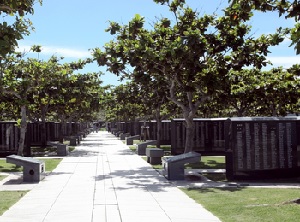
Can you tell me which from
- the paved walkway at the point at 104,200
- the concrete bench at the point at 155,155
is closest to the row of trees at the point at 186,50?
the concrete bench at the point at 155,155

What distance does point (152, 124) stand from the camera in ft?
135

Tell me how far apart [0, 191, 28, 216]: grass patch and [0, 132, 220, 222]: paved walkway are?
0.17m

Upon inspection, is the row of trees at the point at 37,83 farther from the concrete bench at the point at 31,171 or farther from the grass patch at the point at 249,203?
the grass patch at the point at 249,203

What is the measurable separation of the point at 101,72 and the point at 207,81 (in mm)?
15615

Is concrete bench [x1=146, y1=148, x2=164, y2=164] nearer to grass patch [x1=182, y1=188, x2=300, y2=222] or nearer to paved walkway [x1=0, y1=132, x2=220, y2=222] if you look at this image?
paved walkway [x1=0, y1=132, x2=220, y2=222]

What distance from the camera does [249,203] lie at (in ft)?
30.6

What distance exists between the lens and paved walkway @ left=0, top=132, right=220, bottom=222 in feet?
26.2

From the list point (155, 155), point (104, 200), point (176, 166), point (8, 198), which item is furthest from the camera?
point (155, 155)

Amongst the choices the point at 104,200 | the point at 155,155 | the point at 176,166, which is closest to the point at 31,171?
the point at 104,200

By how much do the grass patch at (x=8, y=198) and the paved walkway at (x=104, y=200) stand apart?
6.6 inches

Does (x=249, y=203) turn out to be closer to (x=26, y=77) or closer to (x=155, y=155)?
(x=155, y=155)

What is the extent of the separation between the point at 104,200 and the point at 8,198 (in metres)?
2.67

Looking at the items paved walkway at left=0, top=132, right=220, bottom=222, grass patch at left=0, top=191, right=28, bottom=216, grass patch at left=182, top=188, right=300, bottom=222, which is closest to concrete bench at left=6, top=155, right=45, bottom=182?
paved walkway at left=0, top=132, right=220, bottom=222

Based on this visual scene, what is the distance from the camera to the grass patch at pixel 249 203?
25.8 feet
